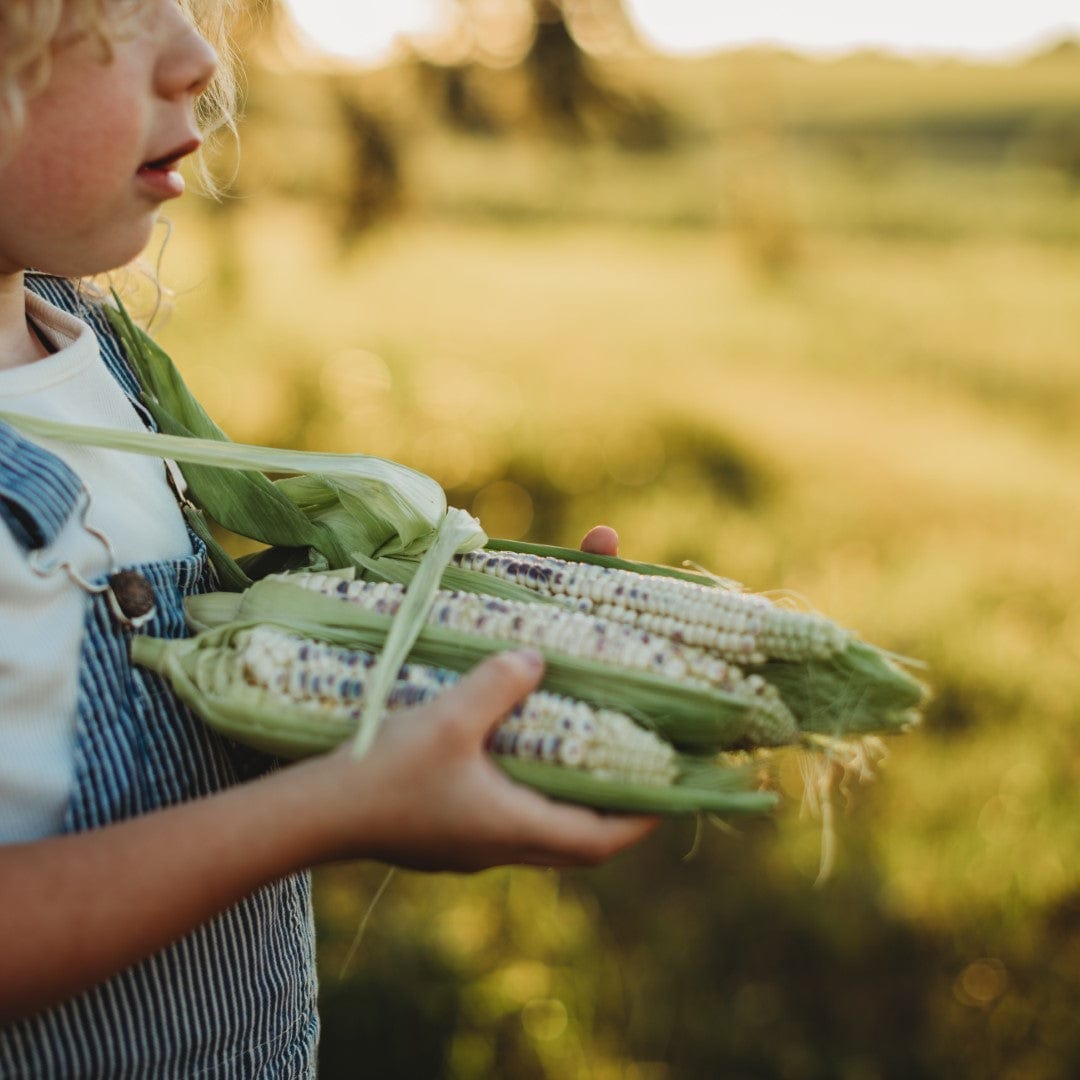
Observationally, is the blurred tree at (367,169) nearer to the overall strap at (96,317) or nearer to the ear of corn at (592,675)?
the overall strap at (96,317)

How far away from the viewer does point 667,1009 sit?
237 centimetres

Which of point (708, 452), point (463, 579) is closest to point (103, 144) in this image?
point (463, 579)

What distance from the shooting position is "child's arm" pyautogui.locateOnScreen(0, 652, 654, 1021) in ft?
2.87

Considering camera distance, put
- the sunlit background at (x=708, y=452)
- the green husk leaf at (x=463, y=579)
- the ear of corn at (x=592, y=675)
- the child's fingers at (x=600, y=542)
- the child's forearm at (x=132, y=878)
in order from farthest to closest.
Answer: the sunlit background at (x=708, y=452)
the child's fingers at (x=600, y=542)
the green husk leaf at (x=463, y=579)
the ear of corn at (x=592, y=675)
the child's forearm at (x=132, y=878)

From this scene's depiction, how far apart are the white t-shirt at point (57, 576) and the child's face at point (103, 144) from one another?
13 centimetres

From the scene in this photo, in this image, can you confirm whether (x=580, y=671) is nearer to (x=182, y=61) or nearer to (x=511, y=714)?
(x=511, y=714)

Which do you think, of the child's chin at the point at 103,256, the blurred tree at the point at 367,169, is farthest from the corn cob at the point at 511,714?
the blurred tree at the point at 367,169

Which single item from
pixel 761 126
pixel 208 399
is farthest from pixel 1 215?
pixel 761 126

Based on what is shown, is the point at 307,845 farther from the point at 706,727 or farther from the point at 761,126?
the point at 761,126

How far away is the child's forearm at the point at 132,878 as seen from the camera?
0.87 m

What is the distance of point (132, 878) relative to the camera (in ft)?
2.90

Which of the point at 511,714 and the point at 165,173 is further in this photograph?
the point at 165,173

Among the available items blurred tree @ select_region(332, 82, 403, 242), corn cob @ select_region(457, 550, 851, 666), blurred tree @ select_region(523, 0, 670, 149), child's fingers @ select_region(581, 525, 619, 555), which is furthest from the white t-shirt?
blurred tree @ select_region(332, 82, 403, 242)

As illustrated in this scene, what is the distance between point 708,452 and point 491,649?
14.7 ft
